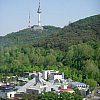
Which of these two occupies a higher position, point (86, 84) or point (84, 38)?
point (84, 38)

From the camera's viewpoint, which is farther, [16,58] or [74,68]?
[16,58]

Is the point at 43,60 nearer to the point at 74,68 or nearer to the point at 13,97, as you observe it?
the point at 74,68

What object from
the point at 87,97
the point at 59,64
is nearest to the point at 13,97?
the point at 87,97

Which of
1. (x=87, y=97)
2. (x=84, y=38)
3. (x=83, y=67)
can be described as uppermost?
(x=84, y=38)

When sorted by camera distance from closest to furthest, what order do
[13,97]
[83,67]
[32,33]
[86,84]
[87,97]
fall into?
[13,97] < [87,97] < [86,84] < [83,67] < [32,33]

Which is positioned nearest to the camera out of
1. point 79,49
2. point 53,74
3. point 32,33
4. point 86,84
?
point 86,84

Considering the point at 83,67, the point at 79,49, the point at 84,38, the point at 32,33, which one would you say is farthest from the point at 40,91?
the point at 32,33

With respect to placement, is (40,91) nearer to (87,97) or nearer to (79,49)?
(87,97)

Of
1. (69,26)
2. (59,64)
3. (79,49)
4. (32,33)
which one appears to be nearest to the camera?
(59,64)

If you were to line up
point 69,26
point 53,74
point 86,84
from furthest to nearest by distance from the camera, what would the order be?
point 69,26 < point 53,74 < point 86,84
